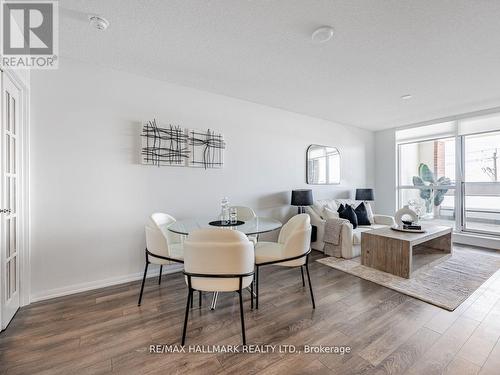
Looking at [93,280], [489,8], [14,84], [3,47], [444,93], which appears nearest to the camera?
[489,8]

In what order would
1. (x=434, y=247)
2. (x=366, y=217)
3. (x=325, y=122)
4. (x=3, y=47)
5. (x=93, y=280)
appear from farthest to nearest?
1. (x=325, y=122)
2. (x=366, y=217)
3. (x=434, y=247)
4. (x=93, y=280)
5. (x=3, y=47)

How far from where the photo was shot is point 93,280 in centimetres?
262

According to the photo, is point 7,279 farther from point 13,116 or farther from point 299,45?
point 299,45

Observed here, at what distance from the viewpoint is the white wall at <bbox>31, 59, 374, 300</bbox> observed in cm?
240

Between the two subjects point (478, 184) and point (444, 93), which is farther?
point (478, 184)

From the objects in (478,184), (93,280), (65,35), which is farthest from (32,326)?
(478,184)

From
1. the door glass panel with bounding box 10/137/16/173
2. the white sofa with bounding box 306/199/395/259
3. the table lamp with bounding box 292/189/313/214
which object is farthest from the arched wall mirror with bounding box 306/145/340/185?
the door glass panel with bounding box 10/137/16/173

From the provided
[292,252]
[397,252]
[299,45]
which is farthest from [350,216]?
[299,45]

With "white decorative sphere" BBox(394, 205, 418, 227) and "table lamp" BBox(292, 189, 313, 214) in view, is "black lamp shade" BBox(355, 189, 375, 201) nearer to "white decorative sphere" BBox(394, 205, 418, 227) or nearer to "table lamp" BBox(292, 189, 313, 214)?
"white decorative sphere" BBox(394, 205, 418, 227)

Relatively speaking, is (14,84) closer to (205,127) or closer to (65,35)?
(65,35)

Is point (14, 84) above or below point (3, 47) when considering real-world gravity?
below

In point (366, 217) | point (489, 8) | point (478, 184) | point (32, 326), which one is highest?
point (489, 8)

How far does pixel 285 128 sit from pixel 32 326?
405cm

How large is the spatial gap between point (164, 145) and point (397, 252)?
10.7 feet
